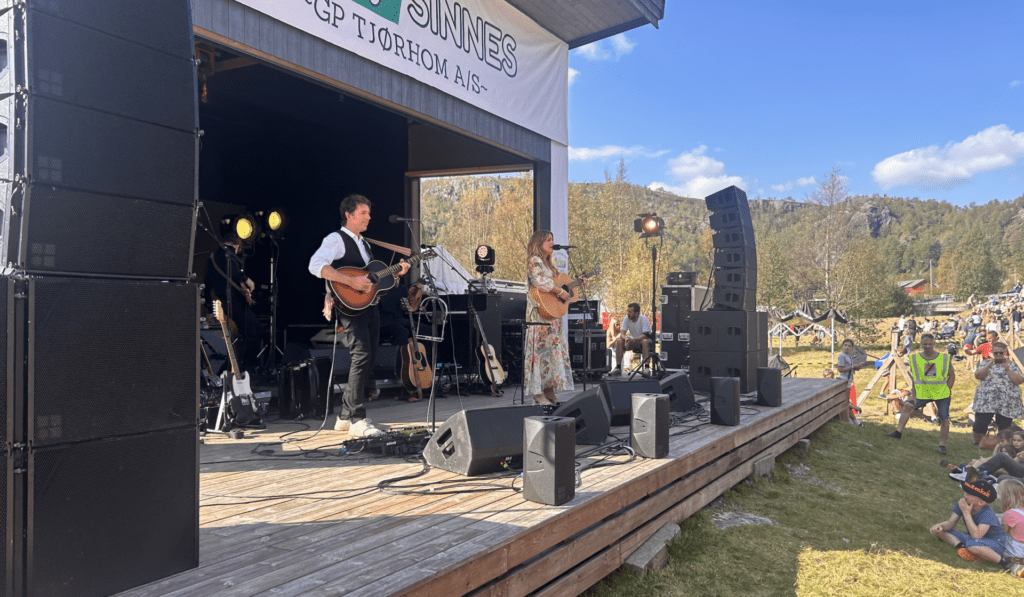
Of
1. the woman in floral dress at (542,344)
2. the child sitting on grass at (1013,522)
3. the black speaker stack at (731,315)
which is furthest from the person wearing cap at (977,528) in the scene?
the woman in floral dress at (542,344)

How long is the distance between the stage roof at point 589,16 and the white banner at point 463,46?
0.13 meters

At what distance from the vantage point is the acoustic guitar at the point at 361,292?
436cm

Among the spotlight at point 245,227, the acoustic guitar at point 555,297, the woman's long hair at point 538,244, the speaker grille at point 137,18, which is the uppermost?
the spotlight at point 245,227

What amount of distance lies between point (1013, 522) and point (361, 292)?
484cm

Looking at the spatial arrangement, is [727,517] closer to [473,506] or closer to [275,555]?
[473,506]

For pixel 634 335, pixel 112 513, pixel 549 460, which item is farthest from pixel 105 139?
pixel 634 335

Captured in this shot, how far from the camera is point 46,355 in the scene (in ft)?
5.93

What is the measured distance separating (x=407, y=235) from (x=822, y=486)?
20.5ft

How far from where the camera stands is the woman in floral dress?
5.46 meters

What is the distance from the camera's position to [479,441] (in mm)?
3494

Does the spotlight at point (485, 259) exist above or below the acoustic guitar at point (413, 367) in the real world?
above

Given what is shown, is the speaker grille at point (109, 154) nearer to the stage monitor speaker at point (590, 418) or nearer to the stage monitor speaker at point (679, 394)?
the stage monitor speaker at point (590, 418)

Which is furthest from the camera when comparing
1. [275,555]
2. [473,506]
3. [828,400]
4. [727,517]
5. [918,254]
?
[918,254]

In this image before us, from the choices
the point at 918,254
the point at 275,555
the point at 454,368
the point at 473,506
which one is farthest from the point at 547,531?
the point at 918,254
